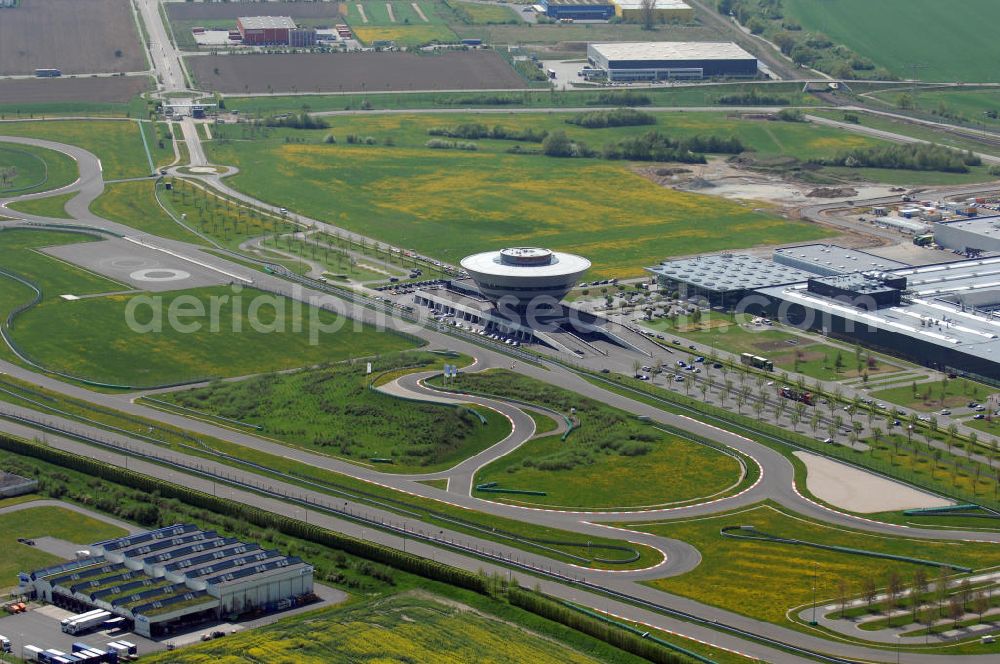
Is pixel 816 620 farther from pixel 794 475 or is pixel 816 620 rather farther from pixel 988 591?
pixel 794 475

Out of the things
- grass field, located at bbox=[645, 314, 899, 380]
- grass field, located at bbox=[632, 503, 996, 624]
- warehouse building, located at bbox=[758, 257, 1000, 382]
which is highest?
warehouse building, located at bbox=[758, 257, 1000, 382]

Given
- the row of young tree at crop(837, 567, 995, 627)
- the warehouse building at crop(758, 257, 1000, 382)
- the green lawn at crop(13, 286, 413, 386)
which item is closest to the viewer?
the row of young tree at crop(837, 567, 995, 627)

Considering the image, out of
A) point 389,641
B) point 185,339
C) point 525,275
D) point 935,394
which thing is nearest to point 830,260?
point 525,275

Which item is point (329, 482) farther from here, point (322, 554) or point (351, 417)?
point (351, 417)

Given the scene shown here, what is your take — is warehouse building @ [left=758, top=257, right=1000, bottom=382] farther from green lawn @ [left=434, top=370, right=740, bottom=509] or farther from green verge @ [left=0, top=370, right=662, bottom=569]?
green verge @ [left=0, top=370, right=662, bottom=569]

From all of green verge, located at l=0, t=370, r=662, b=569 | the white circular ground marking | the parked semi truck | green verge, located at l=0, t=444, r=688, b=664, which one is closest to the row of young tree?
green verge, located at l=0, t=444, r=688, b=664

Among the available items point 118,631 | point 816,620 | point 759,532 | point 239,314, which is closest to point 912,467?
point 759,532

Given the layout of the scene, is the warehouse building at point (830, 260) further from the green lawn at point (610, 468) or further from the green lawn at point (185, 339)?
the green lawn at point (610, 468)
